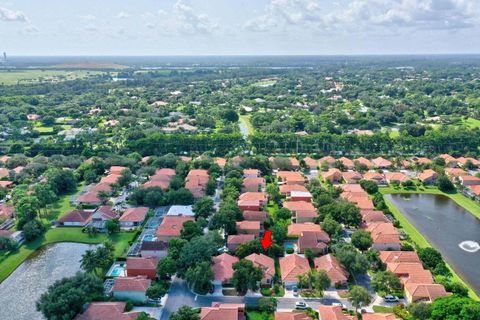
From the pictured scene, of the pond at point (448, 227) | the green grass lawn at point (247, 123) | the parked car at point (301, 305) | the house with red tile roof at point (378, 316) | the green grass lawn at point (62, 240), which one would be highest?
the green grass lawn at point (247, 123)

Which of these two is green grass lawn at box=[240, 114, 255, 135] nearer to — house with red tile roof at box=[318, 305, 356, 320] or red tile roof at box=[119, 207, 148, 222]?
red tile roof at box=[119, 207, 148, 222]

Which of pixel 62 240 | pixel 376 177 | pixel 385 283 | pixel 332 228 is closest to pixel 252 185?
pixel 332 228

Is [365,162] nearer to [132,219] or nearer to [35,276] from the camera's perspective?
[132,219]

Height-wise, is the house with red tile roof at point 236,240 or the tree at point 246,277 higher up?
the tree at point 246,277

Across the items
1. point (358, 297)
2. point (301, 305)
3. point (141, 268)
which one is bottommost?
point (301, 305)

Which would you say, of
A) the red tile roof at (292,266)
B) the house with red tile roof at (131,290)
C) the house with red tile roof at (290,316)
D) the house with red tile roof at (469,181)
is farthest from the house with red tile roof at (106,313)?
the house with red tile roof at (469,181)

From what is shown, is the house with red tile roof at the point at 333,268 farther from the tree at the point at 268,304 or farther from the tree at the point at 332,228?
the tree at the point at 268,304

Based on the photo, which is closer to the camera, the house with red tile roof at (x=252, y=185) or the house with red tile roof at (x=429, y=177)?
the house with red tile roof at (x=252, y=185)
